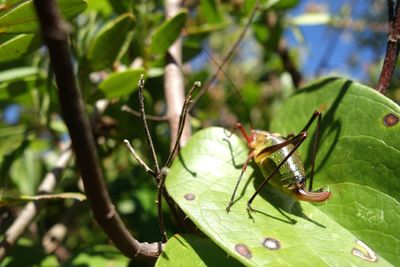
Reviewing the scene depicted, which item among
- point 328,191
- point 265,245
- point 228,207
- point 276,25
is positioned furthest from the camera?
point 276,25

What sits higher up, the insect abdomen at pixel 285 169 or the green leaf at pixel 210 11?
the green leaf at pixel 210 11

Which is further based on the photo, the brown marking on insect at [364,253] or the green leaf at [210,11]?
the green leaf at [210,11]

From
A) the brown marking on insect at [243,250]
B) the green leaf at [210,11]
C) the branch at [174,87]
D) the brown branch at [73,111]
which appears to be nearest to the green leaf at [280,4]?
the green leaf at [210,11]

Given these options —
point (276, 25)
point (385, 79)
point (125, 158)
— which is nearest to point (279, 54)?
point (276, 25)

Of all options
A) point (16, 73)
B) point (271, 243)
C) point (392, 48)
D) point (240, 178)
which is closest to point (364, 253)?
point (271, 243)

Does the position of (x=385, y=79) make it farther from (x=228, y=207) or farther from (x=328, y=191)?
(x=228, y=207)

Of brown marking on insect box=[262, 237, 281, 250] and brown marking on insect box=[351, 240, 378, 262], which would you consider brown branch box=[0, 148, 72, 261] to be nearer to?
brown marking on insect box=[262, 237, 281, 250]

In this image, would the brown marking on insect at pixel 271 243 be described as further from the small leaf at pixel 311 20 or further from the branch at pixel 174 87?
the small leaf at pixel 311 20
